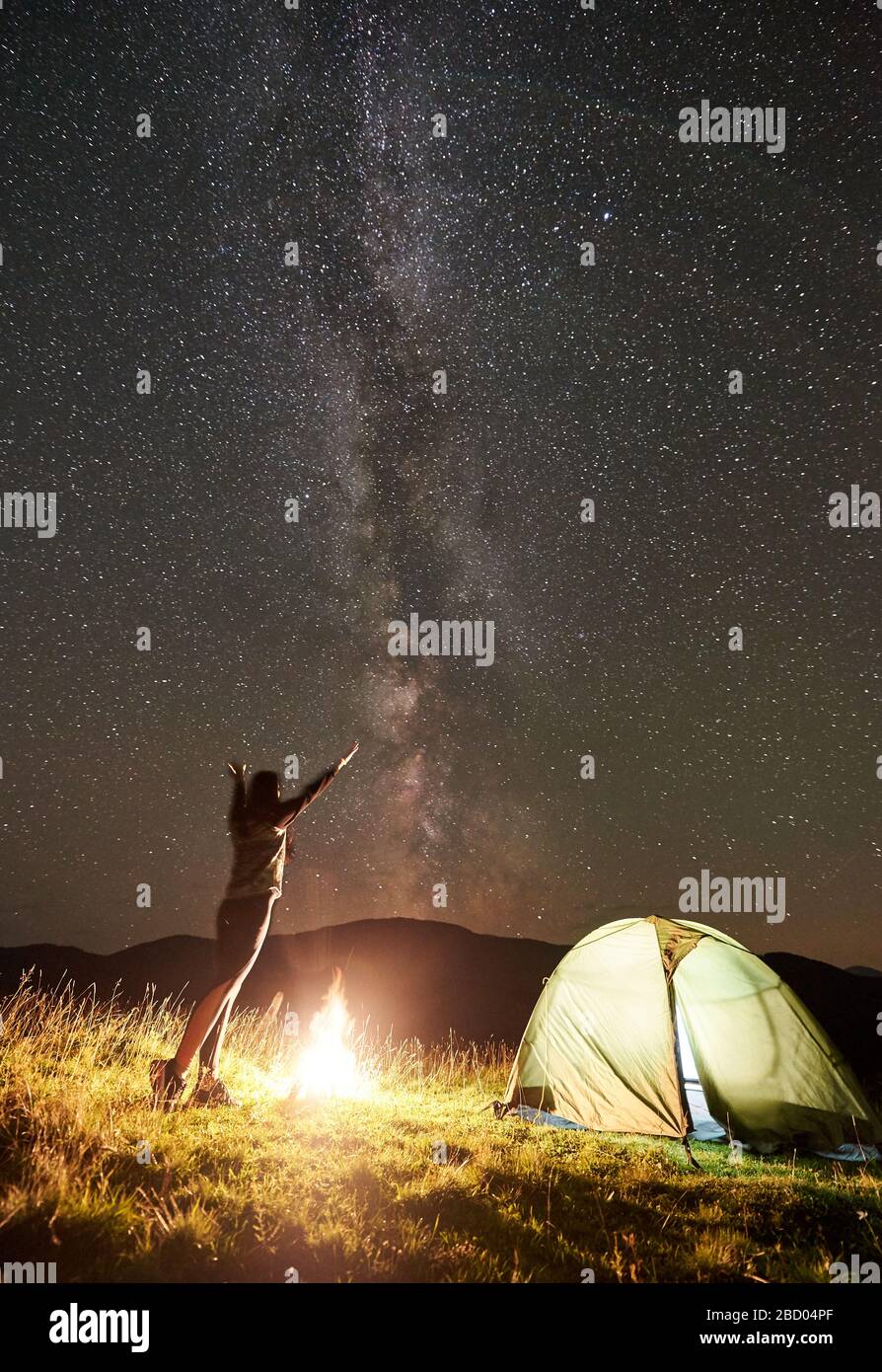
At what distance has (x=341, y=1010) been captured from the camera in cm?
652

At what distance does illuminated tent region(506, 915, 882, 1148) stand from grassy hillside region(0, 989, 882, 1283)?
61 centimetres

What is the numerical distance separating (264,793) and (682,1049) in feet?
17.1

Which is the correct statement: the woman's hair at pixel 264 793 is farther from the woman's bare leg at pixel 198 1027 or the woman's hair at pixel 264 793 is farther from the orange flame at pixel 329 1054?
the orange flame at pixel 329 1054

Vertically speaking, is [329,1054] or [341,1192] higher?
[341,1192]

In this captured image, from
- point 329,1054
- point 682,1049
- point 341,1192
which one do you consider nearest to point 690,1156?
point 682,1049

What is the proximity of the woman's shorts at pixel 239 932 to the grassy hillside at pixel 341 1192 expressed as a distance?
0.86 m

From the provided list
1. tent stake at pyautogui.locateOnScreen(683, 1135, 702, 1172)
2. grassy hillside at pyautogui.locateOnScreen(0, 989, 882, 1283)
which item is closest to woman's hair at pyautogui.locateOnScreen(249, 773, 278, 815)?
grassy hillside at pyautogui.locateOnScreen(0, 989, 882, 1283)

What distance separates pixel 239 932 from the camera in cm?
499

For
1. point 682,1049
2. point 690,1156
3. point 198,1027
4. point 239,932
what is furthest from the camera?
point 682,1049

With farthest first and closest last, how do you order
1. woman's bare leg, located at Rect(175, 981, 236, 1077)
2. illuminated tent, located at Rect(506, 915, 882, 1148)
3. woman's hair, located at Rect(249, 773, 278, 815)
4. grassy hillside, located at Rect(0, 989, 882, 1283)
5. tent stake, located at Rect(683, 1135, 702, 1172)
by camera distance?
illuminated tent, located at Rect(506, 915, 882, 1148) < tent stake, located at Rect(683, 1135, 702, 1172) < woman's hair, located at Rect(249, 773, 278, 815) < woman's bare leg, located at Rect(175, 981, 236, 1077) < grassy hillside, located at Rect(0, 989, 882, 1283)

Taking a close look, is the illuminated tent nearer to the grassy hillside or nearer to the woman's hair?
the grassy hillside

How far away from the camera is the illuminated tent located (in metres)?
7.00

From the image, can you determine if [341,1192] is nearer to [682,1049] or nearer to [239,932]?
[239,932]
